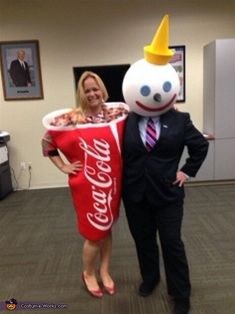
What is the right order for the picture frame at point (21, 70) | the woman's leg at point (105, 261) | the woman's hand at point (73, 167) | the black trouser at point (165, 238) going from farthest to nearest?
the picture frame at point (21, 70)
the woman's leg at point (105, 261)
the woman's hand at point (73, 167)
the black trouser at point (165, 238)

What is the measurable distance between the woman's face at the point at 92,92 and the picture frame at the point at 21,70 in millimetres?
2783

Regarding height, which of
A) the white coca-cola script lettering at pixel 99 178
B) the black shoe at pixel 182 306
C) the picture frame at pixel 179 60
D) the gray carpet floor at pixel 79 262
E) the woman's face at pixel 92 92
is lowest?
the gray carpet floor at pixel 79 262

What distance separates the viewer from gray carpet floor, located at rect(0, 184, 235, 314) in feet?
5.88

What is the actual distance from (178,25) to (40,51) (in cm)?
186

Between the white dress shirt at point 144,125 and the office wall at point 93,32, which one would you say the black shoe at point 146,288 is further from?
the office wall at point 93,32

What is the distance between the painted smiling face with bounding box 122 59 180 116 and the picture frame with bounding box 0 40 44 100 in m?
3.00

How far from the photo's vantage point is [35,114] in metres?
4.31

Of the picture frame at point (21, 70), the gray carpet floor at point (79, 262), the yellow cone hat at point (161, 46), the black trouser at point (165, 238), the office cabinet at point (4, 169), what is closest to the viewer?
the yellow cone hat at point (161, 46)

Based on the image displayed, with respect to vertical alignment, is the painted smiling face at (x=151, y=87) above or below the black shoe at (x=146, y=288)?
above

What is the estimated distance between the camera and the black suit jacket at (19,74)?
4160 mm

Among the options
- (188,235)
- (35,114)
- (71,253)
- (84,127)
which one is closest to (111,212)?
(84,127)

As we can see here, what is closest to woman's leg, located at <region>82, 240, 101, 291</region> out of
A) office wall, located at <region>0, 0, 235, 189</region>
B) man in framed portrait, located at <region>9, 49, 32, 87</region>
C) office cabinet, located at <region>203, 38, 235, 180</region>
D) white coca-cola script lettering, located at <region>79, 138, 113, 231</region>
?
white coca-cola script lettering, located at <region>79, 138, 113, 231</region>

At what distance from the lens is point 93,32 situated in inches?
162

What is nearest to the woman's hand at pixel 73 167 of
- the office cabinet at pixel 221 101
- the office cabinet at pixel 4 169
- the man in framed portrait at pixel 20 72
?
the office cabinet at pixel 4 169
